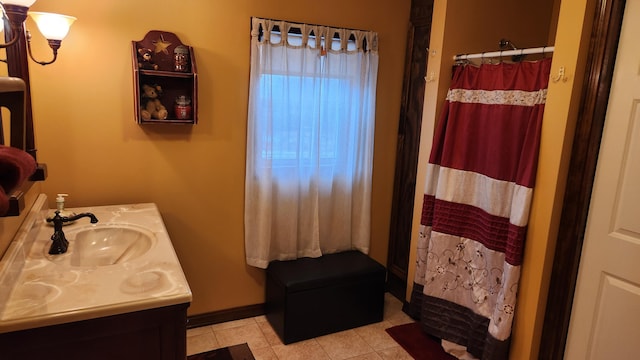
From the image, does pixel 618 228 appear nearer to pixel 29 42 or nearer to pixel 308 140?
pixel 308 140

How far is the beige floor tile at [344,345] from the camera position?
8.43ft

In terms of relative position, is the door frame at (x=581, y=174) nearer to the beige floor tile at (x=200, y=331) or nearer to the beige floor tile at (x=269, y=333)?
the beige floor tile at (x=269, y=333)

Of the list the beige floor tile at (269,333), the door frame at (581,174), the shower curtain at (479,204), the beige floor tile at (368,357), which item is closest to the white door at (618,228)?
the door frame at (581,174)

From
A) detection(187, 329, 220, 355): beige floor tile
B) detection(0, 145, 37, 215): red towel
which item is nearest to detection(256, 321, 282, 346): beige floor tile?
detection(187, 329, 220, 355): beige floor tile

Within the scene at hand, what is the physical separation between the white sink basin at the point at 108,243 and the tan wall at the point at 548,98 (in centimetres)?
180

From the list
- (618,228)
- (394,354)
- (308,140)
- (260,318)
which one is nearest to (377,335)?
(394,354)

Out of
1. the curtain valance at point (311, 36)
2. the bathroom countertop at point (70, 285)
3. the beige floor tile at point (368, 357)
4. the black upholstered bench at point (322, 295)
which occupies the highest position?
the curtain valance at point (311, 36)

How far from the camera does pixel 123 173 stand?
7.93ft

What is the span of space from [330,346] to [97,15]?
2.37 metres

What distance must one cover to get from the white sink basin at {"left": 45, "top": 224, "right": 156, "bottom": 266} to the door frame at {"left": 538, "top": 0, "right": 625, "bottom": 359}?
195 cm

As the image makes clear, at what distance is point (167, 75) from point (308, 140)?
0.98 m

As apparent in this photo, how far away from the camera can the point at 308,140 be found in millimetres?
2812

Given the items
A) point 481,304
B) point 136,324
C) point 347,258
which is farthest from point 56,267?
point 481,304

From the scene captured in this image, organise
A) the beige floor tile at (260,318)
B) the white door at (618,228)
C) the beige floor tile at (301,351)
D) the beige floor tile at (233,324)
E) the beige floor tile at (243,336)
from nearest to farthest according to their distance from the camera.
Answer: the white door at (618,228), the beige floor tile at (301,351), the beige floor tile at (243,336), the beige floor tile at (233,324), the beige floor tile at (260,318)
